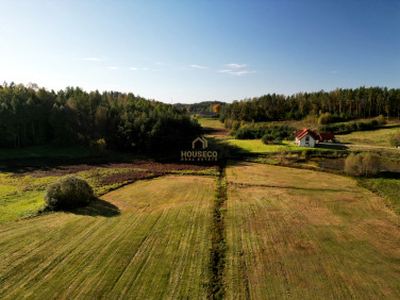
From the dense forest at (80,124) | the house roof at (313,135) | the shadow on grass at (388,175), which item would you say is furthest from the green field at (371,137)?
the dense forest at (80,124)

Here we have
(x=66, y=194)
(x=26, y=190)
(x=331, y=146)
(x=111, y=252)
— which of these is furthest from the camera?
(x=331, y=146)

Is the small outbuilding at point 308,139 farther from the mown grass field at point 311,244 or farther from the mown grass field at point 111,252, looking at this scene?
the mown grass field at point 111,252

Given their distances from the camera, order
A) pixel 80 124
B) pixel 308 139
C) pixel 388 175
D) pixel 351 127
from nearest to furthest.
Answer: pixel 388 175
pixel 308 139
pixel 80 124
pixel 351 127

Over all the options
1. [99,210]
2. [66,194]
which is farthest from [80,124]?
[99,210]

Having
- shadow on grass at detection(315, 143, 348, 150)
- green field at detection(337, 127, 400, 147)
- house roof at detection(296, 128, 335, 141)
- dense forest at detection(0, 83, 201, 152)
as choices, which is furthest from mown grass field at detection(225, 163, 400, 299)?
green field at detection(337, 127, 400, 147)

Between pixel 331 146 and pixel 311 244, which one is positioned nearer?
pixel 311 244

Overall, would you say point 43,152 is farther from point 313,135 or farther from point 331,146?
point 331,146

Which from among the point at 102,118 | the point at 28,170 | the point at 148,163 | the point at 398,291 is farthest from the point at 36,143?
the point at 398,291

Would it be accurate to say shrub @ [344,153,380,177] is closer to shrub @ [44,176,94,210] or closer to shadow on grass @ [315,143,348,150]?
shadow on grass @ [315,143,348,150]
